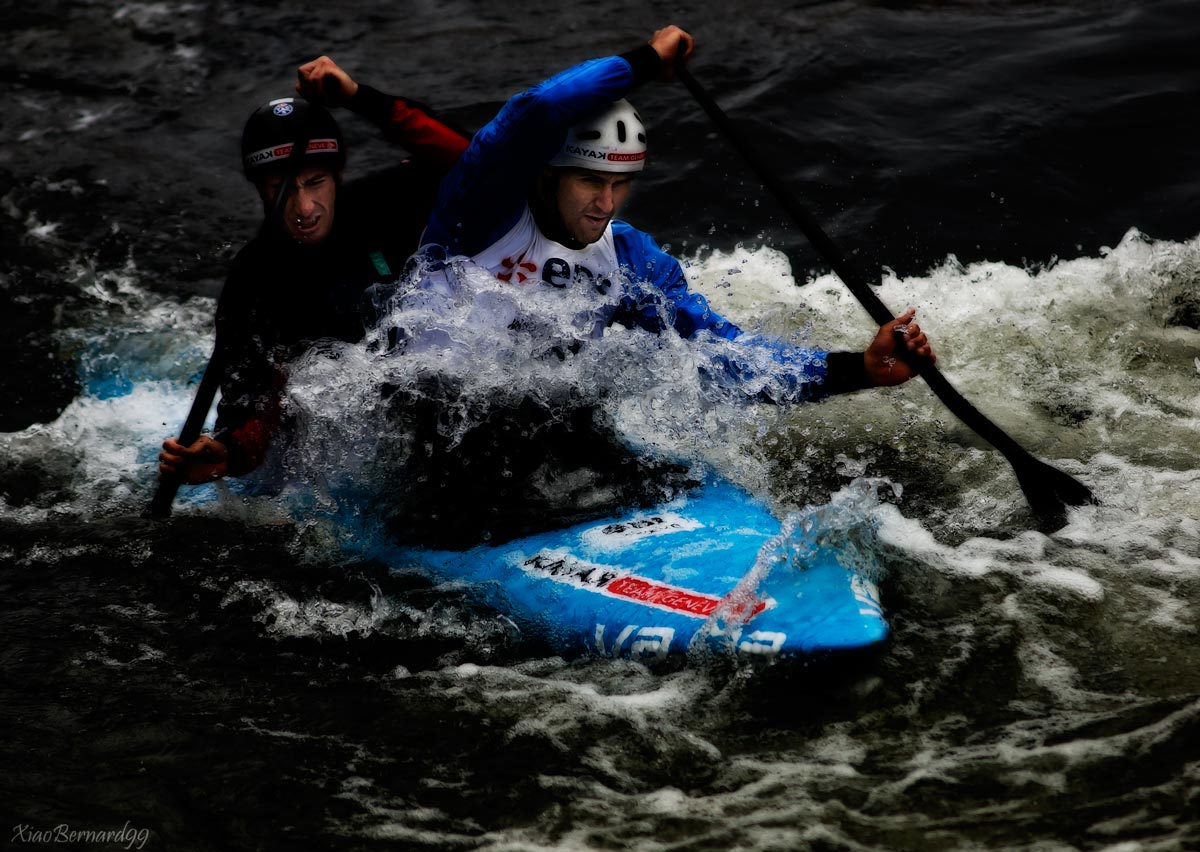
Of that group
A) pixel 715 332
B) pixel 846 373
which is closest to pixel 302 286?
pixel 715 332

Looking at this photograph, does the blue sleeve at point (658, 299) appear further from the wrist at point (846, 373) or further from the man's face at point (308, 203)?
the man's face at point (308, 203)

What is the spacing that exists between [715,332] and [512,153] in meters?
1.02

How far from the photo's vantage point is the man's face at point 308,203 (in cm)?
447

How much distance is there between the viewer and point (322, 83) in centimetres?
433

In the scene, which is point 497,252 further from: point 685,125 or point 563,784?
point 685,125

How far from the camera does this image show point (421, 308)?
434 centimetres

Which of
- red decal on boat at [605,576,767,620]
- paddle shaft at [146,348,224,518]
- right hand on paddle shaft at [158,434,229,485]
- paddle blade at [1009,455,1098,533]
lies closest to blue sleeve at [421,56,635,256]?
paddle shaft at [146,348,224,518]

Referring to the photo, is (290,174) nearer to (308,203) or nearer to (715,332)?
(308,203)

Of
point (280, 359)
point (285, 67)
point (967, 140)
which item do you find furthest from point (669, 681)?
point (285, 67)

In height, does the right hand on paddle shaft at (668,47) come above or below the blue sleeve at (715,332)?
above

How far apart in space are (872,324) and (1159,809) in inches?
147

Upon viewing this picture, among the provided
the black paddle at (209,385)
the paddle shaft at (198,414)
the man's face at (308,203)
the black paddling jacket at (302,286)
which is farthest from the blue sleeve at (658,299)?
the paddle shaft at (198,414)

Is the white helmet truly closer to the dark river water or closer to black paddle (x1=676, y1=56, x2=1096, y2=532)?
black paddle (x1=676, y1=56, x2=1096, y2=532)

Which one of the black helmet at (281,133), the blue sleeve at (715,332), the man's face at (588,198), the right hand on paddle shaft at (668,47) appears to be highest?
the right hand on paddle shaft at (668,47)
